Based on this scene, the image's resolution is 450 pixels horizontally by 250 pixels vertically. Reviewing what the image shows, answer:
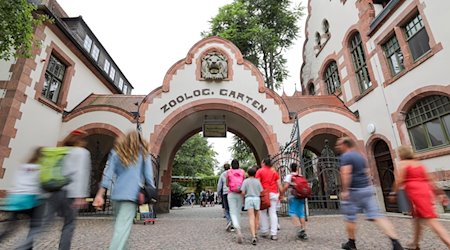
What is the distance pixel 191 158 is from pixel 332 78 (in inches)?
700

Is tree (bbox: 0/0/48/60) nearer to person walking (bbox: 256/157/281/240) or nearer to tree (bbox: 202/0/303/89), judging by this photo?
person walking (bbox: 256/157/281/240)

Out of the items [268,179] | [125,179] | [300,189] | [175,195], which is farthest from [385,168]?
[175,195]

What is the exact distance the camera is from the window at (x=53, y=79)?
10.9m

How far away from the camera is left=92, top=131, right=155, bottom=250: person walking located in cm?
277

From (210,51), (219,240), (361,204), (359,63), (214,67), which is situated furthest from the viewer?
(359,63)

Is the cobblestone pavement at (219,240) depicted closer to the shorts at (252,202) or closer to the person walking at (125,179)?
the shorts at (252,202)

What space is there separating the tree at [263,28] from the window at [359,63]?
696cm

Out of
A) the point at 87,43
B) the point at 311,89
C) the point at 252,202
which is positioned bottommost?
the point at 252,202

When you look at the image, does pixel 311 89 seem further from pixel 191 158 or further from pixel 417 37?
pixel 191 158

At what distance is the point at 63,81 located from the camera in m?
11.9

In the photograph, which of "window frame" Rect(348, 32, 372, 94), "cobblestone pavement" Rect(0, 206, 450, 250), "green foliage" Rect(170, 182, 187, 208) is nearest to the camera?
"cobblestone pavement" Rect(0, 206, 450, 250)

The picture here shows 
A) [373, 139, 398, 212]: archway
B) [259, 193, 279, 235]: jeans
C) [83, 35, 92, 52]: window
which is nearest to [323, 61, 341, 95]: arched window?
[373, 139, 398, 212]: archway

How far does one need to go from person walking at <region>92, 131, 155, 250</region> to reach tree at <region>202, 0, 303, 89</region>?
1710 centimetres

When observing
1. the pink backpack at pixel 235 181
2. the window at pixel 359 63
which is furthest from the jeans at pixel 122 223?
the window at pixel 359 63
